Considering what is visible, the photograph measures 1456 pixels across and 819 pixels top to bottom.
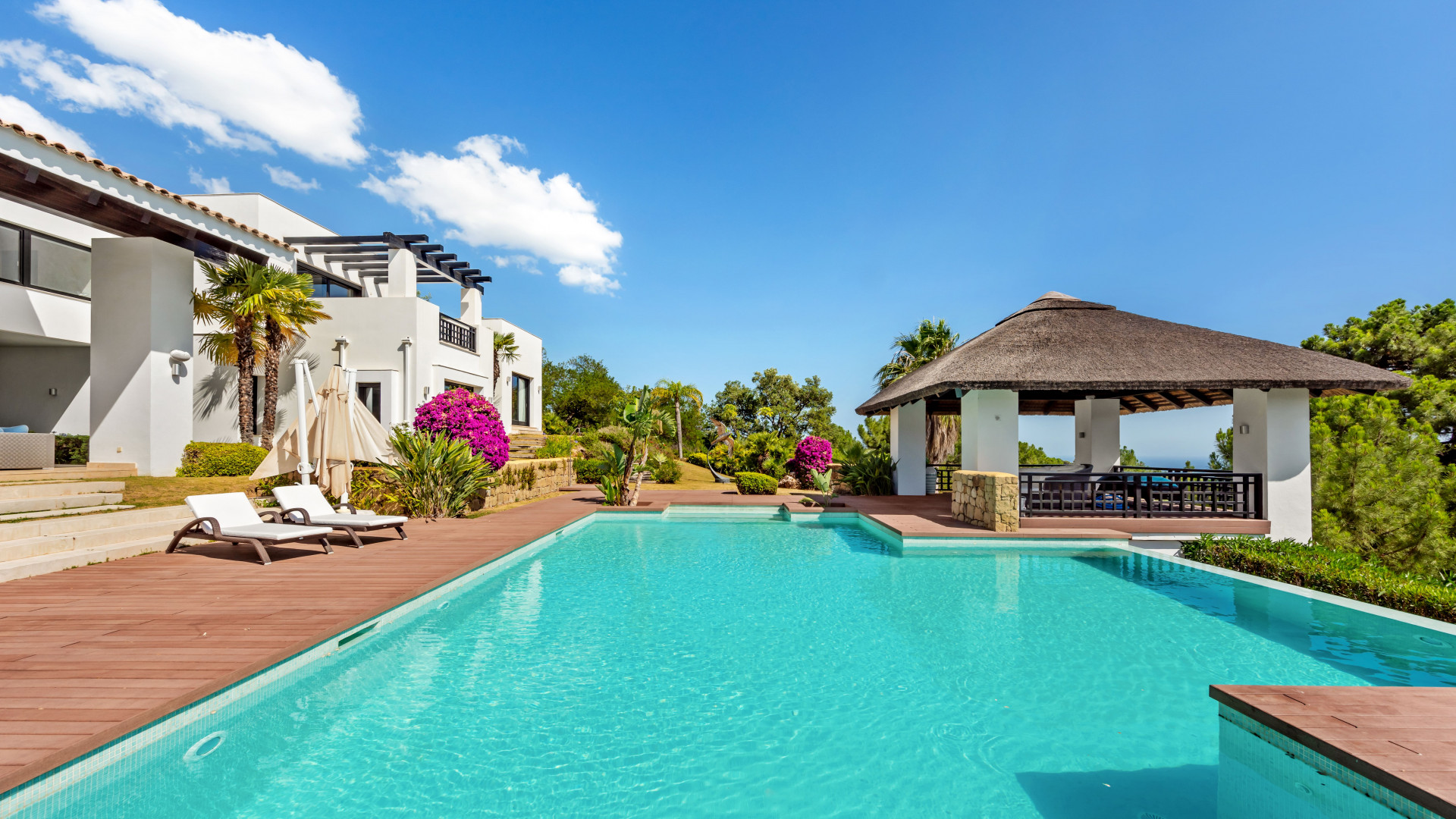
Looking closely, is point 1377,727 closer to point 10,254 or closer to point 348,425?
point 348,425

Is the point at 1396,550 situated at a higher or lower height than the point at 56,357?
lower

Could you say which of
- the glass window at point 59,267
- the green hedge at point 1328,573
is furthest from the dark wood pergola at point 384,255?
the green hedge at point 1328,573

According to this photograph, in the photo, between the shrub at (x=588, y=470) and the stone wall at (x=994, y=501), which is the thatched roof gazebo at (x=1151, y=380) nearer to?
the stone wall at (x=994, y=501)

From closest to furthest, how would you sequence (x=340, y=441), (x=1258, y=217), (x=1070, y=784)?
(x=1070, y=784) → (x=340, y=441) → (x=1258, y=217)

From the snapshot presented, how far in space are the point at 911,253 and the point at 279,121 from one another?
78.3 feet

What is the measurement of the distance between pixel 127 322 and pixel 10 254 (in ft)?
9.74

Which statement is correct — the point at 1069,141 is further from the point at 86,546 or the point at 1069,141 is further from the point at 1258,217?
the point at 86,546

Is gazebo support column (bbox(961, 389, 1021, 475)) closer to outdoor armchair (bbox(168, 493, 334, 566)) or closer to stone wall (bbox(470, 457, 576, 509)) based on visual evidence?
stone wall (bbox(470, 457, 576, 509))

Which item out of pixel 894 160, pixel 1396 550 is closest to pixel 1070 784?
pixel 1396 550

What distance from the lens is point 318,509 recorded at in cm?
851

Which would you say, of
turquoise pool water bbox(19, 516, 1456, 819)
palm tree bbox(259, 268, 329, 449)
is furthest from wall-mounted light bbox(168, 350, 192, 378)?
turquoise pool water bbox(19, 516, 1456, 819)

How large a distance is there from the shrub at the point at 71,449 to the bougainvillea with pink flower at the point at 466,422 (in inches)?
230

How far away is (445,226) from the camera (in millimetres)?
31906

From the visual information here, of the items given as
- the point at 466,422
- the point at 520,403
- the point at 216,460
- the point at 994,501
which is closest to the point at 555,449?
the point at 520,403
